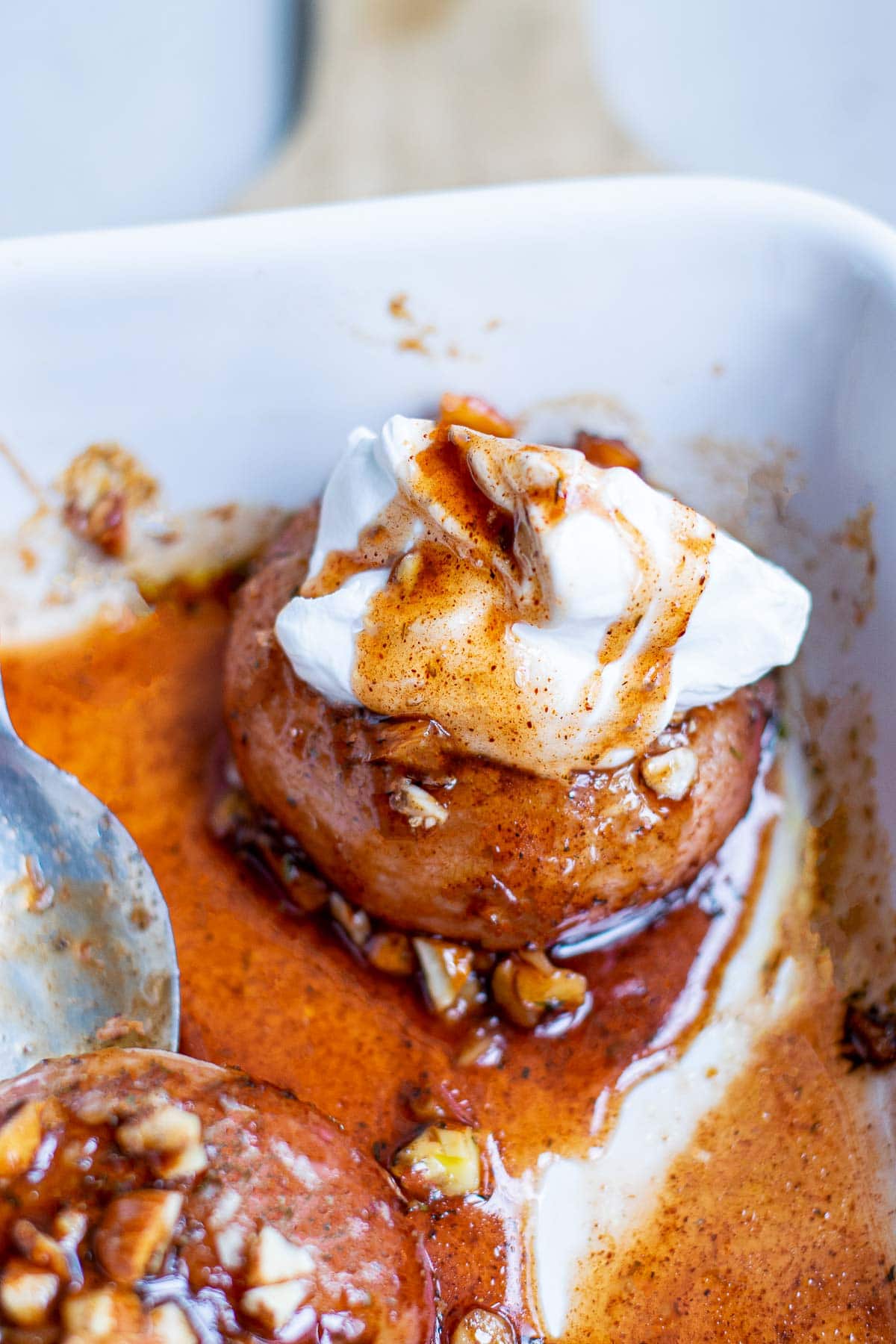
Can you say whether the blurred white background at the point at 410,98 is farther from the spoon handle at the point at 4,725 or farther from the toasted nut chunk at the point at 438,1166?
the toasted nut chunk at the point at 438,1166

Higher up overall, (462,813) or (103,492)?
(103,492)

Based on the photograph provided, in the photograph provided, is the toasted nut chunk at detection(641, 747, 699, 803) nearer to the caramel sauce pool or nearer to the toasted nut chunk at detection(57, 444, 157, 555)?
the caramel sauce pool

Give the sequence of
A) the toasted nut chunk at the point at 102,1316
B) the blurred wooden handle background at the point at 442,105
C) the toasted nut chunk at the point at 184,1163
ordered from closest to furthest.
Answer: the toasted nut chunk at the point at 102,1316, the toasted nut chunk at the point at 184,1163, the blurred wooden handle background at the point at 442,105

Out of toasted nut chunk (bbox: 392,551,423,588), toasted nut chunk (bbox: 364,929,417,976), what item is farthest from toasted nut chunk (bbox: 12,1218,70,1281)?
toasted nut chunk (bbox: 392,551,423,588)

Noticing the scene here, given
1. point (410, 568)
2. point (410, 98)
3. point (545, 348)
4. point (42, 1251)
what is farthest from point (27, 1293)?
point (410, 98)

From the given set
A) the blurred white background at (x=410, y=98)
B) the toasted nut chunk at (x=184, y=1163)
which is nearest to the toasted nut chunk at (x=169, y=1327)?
the toasted nut chunk at (x=184, y=1163)

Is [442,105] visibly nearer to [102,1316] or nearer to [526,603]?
[526,603]
